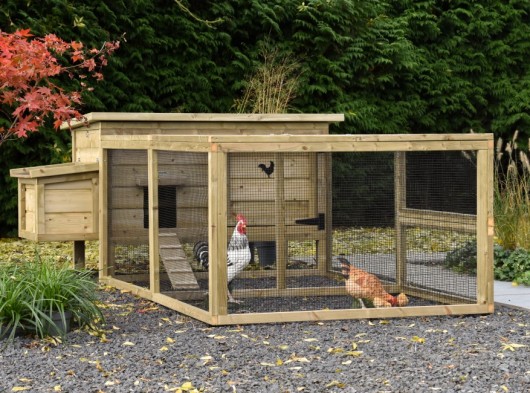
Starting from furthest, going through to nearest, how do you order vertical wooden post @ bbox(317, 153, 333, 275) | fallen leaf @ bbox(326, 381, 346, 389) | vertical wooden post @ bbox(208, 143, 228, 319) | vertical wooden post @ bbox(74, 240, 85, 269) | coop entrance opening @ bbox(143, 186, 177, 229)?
vertical wooden post @ bbox(74, 240, 85, 269), vertical wooden post @ bbox(317, 153, 333, 275), coop entrance opening @ bbox(143, 186, 177, 229), vertical wooden post @ bbox(208, 143, 228, 319), fallen leaf @ bbox(326, 381, 346, 389)

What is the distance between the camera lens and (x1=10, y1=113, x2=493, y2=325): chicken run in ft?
19.4

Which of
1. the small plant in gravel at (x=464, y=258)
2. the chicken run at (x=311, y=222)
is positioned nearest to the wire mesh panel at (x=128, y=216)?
the chicken run at (x=311, y=222)

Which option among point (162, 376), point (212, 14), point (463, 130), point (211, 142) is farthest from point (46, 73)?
point (463, 130)

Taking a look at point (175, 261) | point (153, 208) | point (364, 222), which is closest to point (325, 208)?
point (364, 222)

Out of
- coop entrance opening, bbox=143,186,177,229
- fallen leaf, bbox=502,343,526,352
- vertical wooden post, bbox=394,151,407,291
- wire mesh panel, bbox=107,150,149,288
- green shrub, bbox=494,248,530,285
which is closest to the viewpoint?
fallen leaf, bbox=502,343,526,352

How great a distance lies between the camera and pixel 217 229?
576 centimetres

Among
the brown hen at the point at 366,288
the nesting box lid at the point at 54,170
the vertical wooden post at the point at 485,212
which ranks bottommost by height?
the brown hen at the point at 366,288

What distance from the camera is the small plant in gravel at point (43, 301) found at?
529 centimetres

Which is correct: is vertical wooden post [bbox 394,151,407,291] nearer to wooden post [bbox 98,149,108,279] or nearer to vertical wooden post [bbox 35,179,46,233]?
wooden post [bbox 98,149,108,279]

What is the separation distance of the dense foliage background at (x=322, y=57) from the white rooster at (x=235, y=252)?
17.0ft

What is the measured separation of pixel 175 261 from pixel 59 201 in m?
1.30

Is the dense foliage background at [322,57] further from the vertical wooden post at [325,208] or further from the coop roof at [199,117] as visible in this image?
the vertical wooden post at [325,208]

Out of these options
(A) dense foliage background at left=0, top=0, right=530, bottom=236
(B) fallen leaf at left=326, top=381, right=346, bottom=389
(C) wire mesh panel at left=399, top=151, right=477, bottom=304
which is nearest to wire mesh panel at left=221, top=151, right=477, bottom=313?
(C) wire mesh panel at left=399, top=151, right=477, bottom=304

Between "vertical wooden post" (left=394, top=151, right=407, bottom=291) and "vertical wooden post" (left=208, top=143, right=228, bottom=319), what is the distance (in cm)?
120
